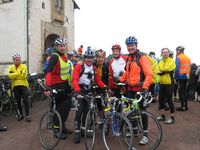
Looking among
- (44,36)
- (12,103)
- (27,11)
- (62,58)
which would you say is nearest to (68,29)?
(44,36)

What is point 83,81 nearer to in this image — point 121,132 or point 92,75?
point 92,75

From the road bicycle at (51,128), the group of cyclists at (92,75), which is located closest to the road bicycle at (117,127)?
the group of cyclists at (92,75)

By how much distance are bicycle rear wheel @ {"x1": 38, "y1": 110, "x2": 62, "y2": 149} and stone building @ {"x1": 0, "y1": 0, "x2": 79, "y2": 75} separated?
12.3 m

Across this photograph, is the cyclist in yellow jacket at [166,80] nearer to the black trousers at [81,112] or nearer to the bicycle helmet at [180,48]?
the bicycle helmet at [180,48]

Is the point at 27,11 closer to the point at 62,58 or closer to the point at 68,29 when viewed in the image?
the point at 68,29

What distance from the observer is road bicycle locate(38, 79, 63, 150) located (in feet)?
21.0

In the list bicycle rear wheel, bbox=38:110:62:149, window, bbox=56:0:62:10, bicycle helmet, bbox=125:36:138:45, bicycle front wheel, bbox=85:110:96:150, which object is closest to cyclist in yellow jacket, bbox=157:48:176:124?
bicycle helmet, bbox=125:36:138:45

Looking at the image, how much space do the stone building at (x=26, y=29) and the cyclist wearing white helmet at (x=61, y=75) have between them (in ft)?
38.7

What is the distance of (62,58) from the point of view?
712 cm

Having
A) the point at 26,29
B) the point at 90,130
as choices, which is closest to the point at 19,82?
the point at 90,130

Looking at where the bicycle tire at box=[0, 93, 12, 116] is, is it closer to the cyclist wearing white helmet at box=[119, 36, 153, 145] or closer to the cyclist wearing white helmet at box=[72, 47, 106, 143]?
the cyclist wearing white helmet at box=[72, 47, 106, 143]

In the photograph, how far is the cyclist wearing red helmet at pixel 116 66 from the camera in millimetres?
7328

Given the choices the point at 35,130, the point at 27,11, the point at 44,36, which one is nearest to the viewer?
the point at 35,130

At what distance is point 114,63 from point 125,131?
80.8 inches
